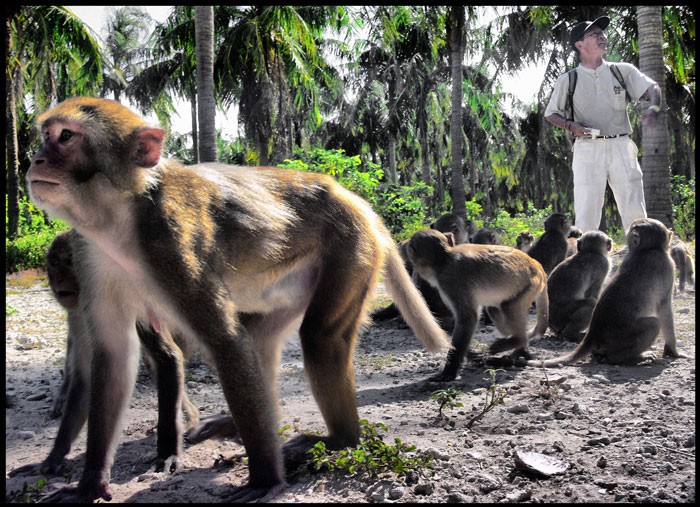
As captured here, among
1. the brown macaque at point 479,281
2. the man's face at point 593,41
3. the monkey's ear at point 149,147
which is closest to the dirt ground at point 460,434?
the brown macaque at point 479,281

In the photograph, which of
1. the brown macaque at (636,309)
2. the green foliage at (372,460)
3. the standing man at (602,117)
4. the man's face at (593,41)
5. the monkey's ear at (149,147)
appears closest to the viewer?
the monkey's ear at (149,147)

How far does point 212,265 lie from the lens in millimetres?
2648

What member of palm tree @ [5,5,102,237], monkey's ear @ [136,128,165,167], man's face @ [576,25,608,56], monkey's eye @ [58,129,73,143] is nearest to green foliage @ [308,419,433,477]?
monkey's ear @ [136,128,165,167]

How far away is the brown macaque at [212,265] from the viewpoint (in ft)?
8.07

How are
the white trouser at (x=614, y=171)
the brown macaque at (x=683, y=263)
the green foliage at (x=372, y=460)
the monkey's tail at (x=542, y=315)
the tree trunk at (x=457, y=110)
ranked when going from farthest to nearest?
the tree trunk at (x=457, y=110) < the brown macaque at (x=683, y=263) < the white trouser at (x=614, y=171) < the monkey's tail at (x=542, y=315) < the green foliage at (x=372, y=460)

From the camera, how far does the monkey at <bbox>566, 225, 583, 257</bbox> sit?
8.31 meters

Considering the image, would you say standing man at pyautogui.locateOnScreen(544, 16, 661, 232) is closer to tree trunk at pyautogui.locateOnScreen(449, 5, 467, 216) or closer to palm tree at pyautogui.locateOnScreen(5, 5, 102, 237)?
tree trunk at pyautogui.locateOnScreen(449, 5, 467, 216)

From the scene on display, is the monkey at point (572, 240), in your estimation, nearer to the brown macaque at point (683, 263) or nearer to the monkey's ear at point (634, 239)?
the brown macaque at point (683, 263)

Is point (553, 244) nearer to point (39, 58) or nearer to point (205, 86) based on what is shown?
point (205, 86)

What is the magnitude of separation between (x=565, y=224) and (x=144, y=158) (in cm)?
690

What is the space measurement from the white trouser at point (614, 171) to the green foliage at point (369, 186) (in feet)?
20.6

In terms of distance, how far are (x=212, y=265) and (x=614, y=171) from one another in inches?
242

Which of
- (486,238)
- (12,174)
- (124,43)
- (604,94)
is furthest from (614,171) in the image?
(124,43)

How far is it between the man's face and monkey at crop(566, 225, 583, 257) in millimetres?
2498
